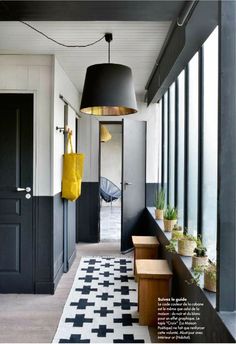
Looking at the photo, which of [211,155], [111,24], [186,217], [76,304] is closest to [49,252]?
[76,304]

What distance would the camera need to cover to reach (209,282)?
2006 mm

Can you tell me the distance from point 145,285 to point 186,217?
2.82 feet

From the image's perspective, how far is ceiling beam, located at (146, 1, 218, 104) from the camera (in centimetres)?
232

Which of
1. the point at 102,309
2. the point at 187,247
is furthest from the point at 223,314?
the point at 102,309

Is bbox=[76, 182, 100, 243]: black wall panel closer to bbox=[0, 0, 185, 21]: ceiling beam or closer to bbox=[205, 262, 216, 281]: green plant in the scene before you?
bbox=[0, 0, 185, 21]: ceiling beam

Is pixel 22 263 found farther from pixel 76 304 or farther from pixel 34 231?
pixel 76 304

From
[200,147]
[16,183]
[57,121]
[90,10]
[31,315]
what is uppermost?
[90,10]

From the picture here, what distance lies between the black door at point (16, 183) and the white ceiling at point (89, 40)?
1.82 ft

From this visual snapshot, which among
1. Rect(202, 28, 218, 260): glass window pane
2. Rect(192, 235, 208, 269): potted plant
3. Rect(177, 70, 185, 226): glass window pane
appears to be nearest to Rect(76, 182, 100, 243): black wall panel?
Rect(177, 70, 185, 226): glass window pane

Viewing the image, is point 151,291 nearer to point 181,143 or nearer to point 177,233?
point 177,233

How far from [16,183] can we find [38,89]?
1.05 m

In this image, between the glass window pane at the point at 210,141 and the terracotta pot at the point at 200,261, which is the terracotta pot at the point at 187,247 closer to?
the glass window pane at the point at 210,141

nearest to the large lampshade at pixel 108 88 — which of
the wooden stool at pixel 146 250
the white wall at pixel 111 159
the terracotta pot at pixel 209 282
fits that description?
the terracotta pot at pixel 209 282

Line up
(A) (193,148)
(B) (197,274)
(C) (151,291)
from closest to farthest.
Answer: (B) (197,274) → (C) (151,291) → (A) (193,148)
